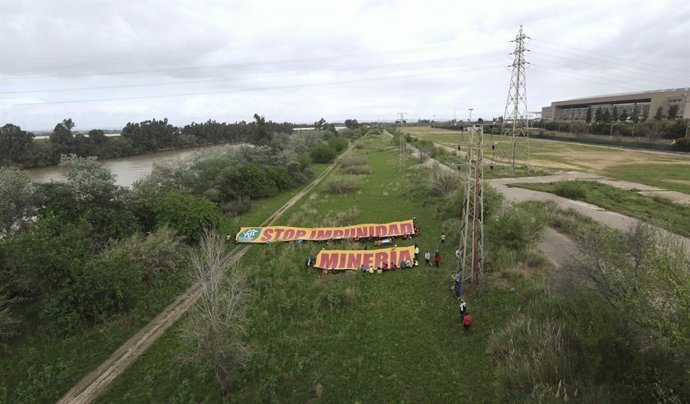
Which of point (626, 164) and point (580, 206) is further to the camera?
point (626, 164)

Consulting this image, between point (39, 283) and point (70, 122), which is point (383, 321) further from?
point (70, 122)

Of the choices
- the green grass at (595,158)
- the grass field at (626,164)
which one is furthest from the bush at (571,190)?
the green grass at (595,158)

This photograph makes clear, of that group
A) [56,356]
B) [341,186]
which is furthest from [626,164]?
[56,356]

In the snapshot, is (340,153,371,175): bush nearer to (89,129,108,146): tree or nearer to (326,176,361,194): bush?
(326,176,361,194): bush

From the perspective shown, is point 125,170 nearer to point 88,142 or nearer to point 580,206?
point 88,142

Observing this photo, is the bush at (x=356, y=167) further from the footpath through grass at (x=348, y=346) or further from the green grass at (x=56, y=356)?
the green grass at (x=56, y=356)

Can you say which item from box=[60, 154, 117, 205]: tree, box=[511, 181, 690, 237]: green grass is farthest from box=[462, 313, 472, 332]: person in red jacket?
box=[60, 154, 117, 205]: tree
